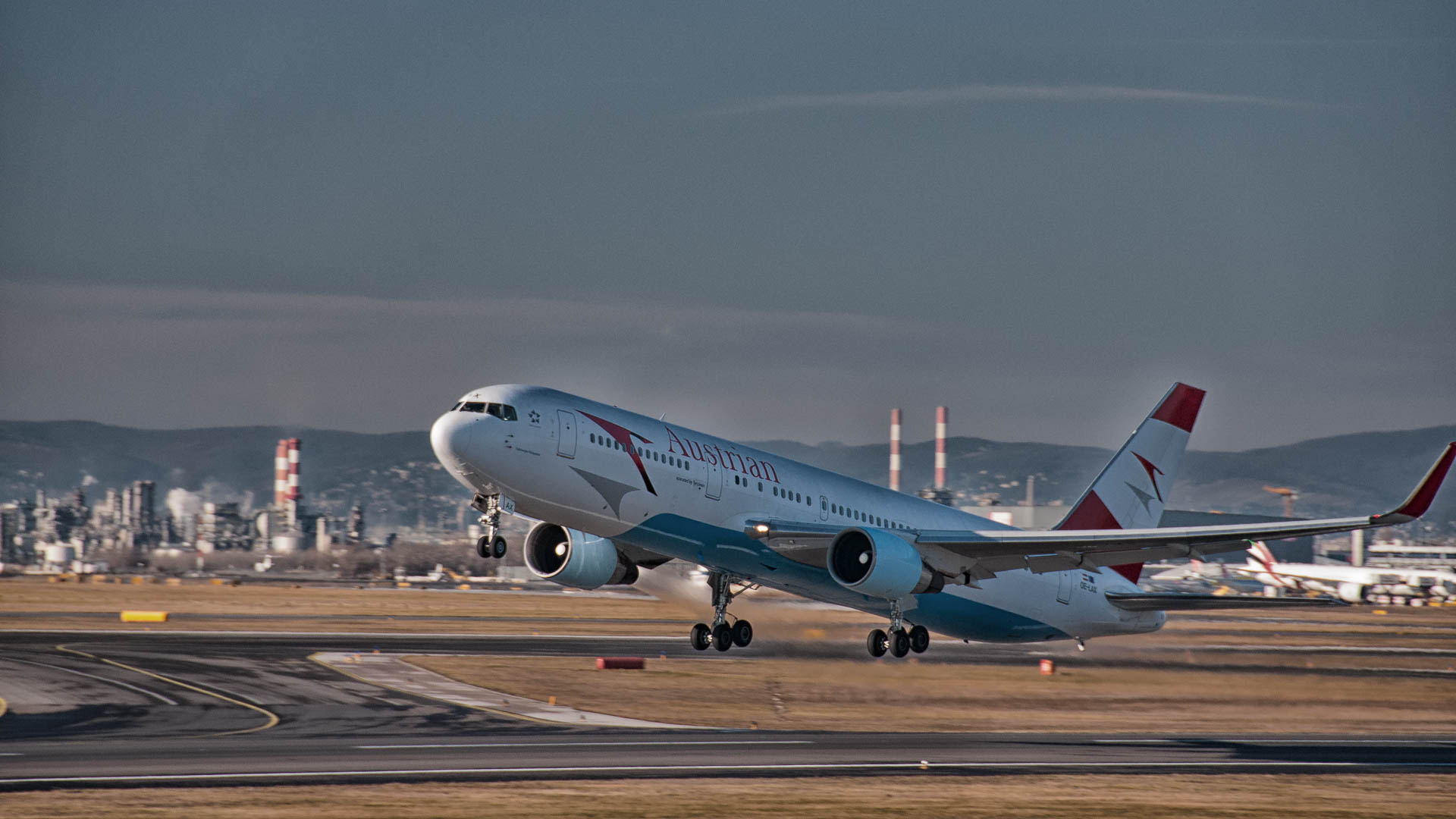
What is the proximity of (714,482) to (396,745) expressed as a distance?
1700 cm

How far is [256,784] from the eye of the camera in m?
41.7

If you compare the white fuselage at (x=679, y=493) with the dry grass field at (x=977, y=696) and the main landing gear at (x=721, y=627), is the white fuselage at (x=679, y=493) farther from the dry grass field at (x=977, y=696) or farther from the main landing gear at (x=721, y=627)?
the dry grass field at (x=977, y=696)

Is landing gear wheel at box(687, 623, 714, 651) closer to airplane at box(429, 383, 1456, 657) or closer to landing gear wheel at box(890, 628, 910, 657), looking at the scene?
airplane at box(429, 383, 1456, 657)

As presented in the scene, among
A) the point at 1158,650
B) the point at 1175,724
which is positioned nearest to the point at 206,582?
the point at 1158,650

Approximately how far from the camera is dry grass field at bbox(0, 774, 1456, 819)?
3816cm

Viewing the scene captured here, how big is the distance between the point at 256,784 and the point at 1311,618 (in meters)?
118

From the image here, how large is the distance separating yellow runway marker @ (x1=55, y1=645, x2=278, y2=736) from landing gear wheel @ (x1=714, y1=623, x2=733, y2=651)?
745 inches

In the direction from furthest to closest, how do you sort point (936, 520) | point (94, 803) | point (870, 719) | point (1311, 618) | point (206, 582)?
1. point (206, 582)
2. point (1311, 618)
3. point (870, 719)
4. point (936, 520)
5. point (94, 803)

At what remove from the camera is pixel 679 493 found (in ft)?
134

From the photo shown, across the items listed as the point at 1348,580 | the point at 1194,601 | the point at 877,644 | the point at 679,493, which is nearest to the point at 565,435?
the point at 679,493

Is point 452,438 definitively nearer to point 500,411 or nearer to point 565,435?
point 500,411

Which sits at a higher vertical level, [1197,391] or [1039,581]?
[1197,391]

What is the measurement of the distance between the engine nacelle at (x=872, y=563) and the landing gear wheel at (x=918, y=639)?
155 inches

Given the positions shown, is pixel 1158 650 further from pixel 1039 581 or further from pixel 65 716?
pixel 65 716
